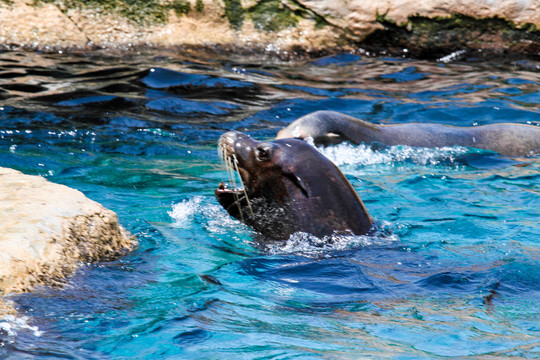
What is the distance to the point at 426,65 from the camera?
37.2ft

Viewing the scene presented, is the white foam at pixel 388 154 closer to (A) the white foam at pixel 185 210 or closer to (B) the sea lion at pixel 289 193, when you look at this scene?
(A) the white foam at pixel 185 210

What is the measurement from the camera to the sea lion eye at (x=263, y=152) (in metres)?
4.57

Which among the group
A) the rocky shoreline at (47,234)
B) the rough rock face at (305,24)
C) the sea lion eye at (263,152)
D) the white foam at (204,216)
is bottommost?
the white foam at (204,216)

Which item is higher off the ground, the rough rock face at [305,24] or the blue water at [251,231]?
the rough rock face at [305,24]

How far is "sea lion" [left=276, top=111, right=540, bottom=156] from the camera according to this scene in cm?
763

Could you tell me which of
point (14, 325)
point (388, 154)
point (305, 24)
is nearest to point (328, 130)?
point (388, 154)

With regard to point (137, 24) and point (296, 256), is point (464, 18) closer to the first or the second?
point (137, 24)

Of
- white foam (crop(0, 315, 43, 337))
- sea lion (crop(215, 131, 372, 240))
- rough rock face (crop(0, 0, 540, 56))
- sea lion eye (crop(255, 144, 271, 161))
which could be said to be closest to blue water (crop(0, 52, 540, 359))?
white foam (crop(0, 315, 43, 337))

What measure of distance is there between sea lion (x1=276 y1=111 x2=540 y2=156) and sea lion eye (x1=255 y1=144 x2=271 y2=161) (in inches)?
118

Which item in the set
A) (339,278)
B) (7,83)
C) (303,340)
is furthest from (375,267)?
(7,83)

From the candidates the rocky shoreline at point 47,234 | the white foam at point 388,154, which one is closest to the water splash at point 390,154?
the white foam at point 388,154

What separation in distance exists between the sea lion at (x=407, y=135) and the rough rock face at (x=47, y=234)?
3.91m

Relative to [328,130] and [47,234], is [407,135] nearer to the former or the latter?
[328,130]

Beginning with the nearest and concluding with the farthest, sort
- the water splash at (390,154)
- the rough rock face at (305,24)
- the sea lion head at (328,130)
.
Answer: the water splash at (390,154)
the sea lion head at (328,130)
the rough rock face at (305,24)
